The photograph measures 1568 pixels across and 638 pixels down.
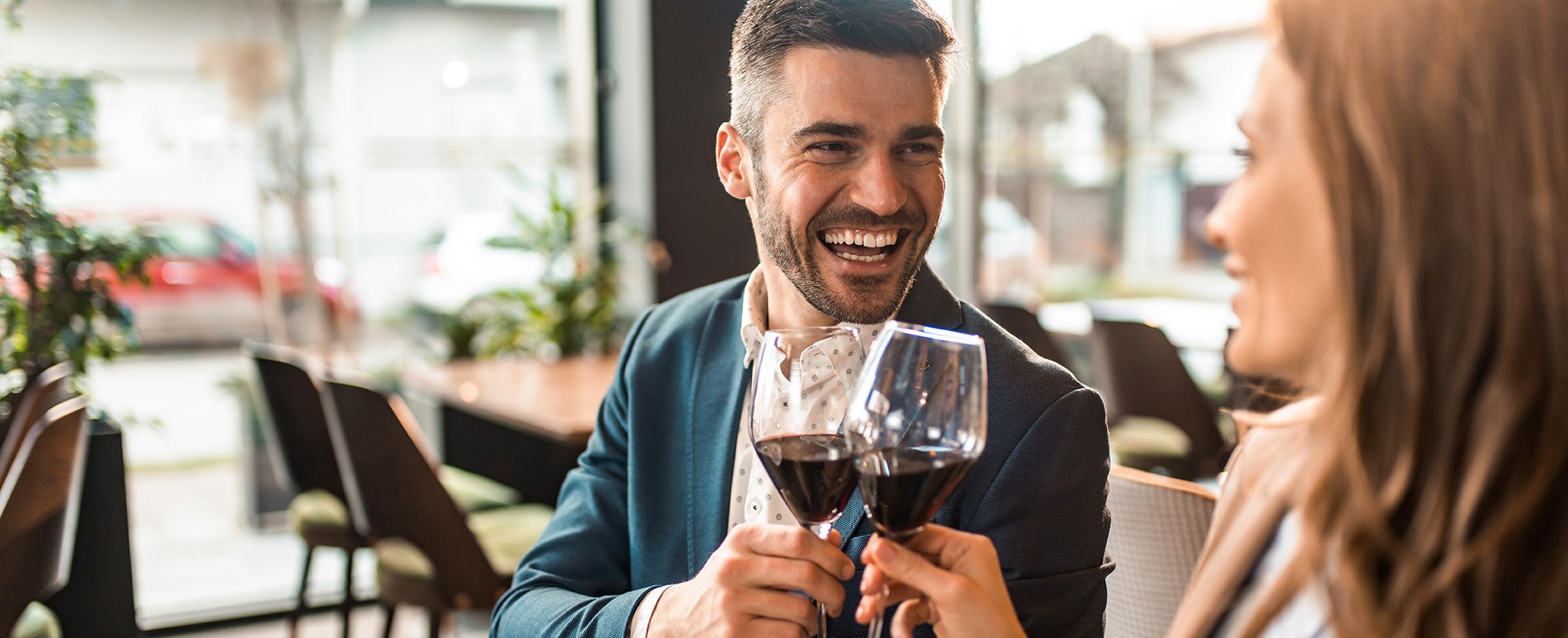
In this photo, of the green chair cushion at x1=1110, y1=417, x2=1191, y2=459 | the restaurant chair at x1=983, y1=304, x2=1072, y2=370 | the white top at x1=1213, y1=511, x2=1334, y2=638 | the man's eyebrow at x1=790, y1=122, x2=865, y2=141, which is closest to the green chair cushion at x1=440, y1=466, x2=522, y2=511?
the restaurant chair at x1=983, y1=304, x2=1072, y2=370

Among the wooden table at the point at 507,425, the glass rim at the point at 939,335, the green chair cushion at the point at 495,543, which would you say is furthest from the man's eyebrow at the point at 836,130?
the wooden table at the point at 507,425

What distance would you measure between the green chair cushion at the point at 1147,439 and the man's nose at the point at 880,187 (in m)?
2.32

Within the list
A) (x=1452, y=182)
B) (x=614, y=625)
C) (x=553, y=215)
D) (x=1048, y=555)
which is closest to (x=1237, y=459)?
(x=1048, y=555)

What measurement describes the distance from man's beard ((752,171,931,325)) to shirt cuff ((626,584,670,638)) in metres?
0.40

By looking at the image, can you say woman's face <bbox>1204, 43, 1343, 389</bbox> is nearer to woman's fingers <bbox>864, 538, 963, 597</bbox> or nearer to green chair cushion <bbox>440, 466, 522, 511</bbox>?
woman's fingers <bbox>864, 538, 963, 597</bbox>

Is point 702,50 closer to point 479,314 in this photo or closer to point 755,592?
point 479,314

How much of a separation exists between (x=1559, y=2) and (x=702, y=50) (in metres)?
4.30

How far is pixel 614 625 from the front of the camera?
4.17 feet

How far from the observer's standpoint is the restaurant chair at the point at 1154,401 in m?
3.64

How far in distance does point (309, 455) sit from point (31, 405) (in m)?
0.89

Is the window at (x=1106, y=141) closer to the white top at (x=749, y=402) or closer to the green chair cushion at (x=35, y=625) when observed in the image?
the white top at (x=749, y=402)

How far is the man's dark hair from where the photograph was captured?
4.51 ft

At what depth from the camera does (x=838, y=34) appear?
1377mm

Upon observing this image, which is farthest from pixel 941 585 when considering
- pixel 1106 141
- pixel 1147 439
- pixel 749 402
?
pixel 1106 141
